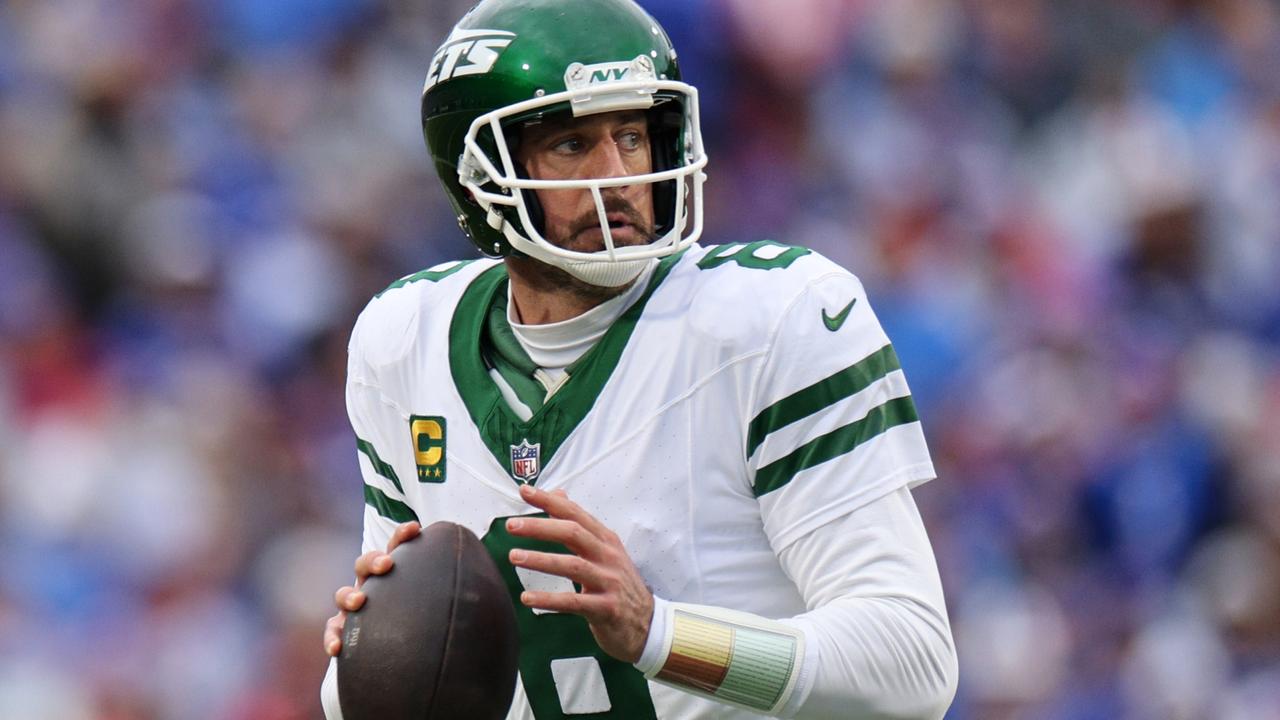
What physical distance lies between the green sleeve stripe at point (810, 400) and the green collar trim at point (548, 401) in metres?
0.23

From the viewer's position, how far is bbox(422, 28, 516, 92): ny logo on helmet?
2.39m

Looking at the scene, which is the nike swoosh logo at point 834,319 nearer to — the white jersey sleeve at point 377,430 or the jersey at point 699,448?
the jersey at point 699,448

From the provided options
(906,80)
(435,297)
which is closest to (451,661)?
(435,297)

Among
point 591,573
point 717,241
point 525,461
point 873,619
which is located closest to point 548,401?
point 525,461

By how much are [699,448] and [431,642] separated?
43 centimetres

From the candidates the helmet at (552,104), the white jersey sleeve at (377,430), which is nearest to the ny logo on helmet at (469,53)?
the helmet at (552,104)

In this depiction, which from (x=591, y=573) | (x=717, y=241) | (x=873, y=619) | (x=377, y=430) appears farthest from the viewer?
(x=717, y=241)

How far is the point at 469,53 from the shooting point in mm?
2422

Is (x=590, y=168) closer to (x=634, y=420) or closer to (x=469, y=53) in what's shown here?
(x=469, y=53)

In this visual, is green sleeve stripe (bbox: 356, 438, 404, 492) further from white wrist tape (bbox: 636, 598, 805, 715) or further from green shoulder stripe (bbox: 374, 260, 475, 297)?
white wrist tape (bbox: 636, 598, 805, 715)

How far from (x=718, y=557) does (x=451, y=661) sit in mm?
397

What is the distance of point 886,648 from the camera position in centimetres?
205

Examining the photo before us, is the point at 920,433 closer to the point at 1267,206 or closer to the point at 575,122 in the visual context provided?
the point at 575,122

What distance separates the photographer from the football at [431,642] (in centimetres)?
197
